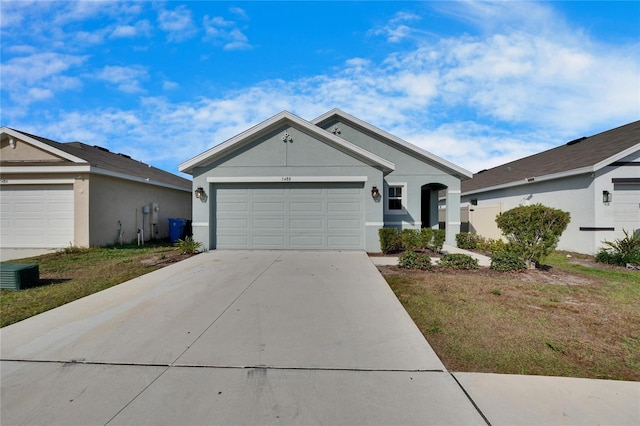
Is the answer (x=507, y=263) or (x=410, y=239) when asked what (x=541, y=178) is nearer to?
(x=507, y=263)

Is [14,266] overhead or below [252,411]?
overhead

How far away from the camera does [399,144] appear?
13547 mm

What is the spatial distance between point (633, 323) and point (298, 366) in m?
4.97

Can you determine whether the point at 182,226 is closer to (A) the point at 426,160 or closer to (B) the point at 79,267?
(B) the point at 79,267

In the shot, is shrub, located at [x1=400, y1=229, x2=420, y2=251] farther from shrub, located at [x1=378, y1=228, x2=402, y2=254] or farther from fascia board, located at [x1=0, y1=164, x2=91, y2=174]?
fascia board, located at [x1=0, y1=164, x2=91, y2=174]

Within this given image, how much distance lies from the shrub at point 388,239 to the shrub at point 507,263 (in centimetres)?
301

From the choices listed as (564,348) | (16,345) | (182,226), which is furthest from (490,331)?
(182,226)

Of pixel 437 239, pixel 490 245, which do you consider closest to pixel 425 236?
pixel 437 239

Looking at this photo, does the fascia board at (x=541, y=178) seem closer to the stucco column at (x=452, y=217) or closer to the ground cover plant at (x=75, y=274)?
the stucco column at (x=452, y=217)

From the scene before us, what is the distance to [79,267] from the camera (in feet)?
28.3

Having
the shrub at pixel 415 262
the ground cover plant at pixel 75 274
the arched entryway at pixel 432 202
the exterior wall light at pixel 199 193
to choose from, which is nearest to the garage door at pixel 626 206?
the arched entryway at pixel 432 202

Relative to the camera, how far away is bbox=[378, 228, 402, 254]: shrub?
10234 mm

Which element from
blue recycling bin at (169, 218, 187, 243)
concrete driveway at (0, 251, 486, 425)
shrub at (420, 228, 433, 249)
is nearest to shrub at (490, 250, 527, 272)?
shrub at (420, 228, 433, 249)

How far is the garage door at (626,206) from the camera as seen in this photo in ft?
35.4
